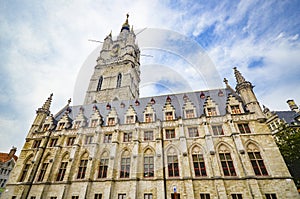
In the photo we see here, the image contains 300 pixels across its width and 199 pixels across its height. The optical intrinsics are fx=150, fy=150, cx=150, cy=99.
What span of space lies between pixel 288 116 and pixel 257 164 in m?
21.2

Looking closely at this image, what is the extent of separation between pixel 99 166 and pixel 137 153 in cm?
522

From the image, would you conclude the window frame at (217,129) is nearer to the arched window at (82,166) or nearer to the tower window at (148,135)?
the tower window at (148,135)

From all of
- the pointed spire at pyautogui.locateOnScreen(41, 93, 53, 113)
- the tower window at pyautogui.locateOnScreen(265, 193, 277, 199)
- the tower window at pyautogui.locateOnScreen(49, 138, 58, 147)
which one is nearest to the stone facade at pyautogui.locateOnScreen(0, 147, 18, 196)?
the pointed spire at pyautogui.locateOnScreen(41, 93, 53, 113)

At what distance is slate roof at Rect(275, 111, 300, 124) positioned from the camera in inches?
1090

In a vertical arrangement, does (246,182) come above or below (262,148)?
below

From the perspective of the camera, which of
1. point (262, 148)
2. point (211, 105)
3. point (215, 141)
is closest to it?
point (262, 148)

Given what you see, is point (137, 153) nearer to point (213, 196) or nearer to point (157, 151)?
point (157, 151)

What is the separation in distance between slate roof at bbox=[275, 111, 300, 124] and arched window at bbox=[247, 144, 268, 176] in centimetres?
1750

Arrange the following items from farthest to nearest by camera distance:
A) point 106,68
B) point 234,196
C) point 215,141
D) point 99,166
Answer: point 106,68
point 99,166
point 215,141
point 234,196

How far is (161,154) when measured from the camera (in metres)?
17.3

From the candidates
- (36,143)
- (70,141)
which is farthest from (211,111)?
(36,143)

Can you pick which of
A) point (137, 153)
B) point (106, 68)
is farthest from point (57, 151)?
point (106, 68)

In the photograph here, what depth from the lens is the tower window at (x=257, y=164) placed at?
15.1 meters

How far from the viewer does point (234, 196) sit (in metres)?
14.3
